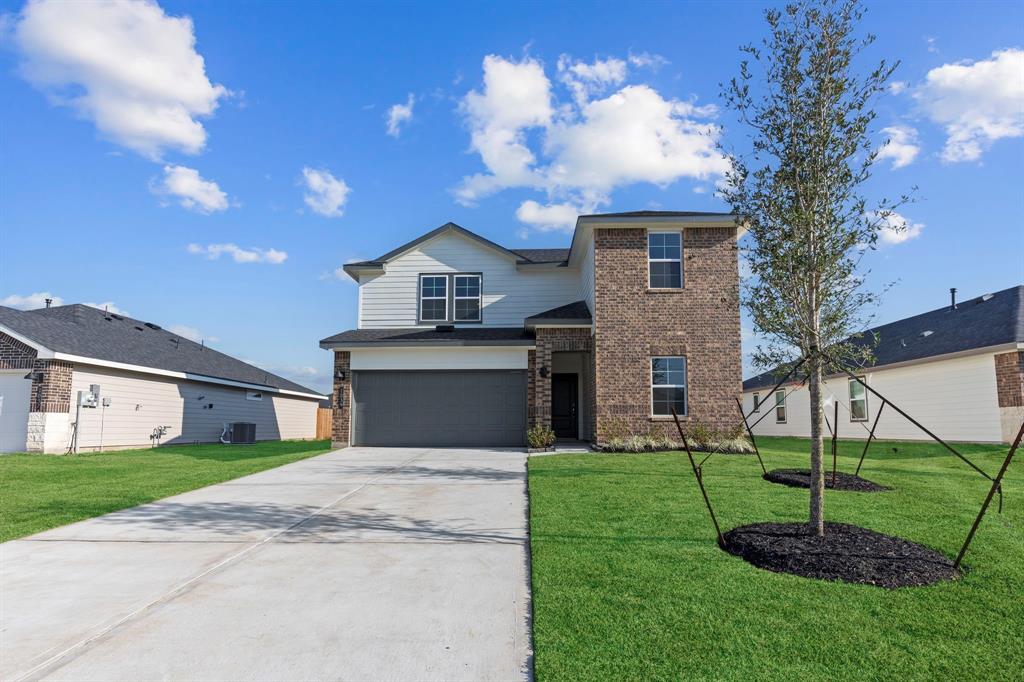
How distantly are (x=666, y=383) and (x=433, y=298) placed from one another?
785 centimetres

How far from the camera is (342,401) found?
16.5 meters

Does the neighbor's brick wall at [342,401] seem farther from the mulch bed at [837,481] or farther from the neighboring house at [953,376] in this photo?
the mulch bed at [837,481]

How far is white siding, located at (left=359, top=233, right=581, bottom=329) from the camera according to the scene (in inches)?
711

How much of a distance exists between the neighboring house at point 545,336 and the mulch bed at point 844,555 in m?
7.27

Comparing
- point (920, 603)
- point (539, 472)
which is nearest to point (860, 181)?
point (920, 603)

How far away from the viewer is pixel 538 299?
18.2 m

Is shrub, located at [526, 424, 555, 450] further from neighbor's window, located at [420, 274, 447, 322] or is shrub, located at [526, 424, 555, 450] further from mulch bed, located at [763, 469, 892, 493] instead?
mulch bed, located at [763, 469, 892, 493]

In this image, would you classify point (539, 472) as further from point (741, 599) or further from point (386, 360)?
point (386, 360)

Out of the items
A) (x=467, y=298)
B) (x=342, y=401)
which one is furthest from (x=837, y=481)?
(x=342, y=401)

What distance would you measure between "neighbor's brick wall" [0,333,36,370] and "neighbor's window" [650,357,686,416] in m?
16.7

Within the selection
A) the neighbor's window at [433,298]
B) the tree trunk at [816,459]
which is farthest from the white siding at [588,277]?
the tree trunk at [816,459]

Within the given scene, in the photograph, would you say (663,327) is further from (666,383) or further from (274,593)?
(274,593)

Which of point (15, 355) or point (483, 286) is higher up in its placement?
point (483, 286)

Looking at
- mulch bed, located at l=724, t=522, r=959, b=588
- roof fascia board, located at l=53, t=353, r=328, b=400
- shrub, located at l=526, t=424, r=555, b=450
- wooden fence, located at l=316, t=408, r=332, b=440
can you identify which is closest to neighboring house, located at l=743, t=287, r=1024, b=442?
shrub, located at l=526, t=424, r=555, b=450
